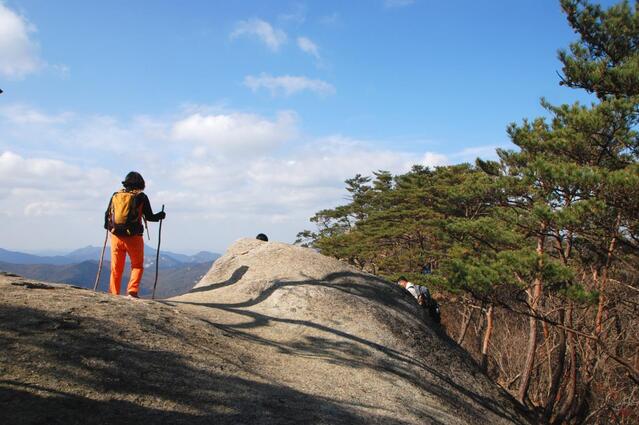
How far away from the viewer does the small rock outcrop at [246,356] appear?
13.5 ft

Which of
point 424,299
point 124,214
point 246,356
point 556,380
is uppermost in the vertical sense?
point 124,214

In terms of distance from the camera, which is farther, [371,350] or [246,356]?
[371,350]

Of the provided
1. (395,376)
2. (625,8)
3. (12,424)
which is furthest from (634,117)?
(12,424)

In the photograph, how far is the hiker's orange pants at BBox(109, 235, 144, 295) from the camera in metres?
6.98

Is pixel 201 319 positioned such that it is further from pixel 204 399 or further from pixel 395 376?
pixel 395 376

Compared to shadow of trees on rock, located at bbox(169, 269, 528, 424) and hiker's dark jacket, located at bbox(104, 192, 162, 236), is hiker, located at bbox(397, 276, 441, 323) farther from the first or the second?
hiker's dark jacket, located at bbox(104, 192, 162, 236)

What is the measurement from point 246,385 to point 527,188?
31.8 feet

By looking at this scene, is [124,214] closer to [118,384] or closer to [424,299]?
[118,384]

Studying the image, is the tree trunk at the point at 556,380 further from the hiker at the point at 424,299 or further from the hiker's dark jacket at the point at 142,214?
the hiker's dark jacket at the point at 142,214

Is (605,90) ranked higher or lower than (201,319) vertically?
higher

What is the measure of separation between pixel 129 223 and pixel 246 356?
2.78m

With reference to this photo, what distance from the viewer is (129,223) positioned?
22.6 feet

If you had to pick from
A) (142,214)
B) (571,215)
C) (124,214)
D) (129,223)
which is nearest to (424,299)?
(571,215)

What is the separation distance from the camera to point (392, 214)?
23.5m
